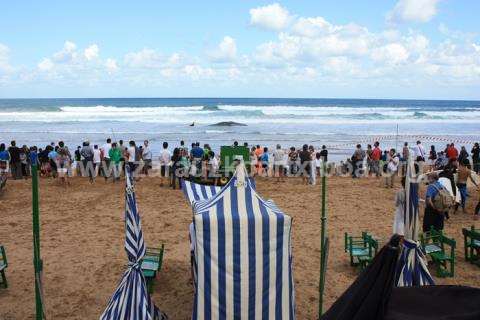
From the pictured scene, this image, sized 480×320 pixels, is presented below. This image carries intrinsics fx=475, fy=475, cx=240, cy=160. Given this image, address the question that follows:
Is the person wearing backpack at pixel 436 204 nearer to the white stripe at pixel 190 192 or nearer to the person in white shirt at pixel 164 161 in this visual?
the white stripe at pixel 190 192

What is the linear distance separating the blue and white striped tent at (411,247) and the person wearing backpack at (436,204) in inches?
135

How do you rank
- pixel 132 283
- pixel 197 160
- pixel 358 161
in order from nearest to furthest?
pixel 132 283
pixel 197 160
pixel 358 161

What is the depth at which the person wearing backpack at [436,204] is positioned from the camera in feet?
29.8

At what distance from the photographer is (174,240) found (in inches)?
404

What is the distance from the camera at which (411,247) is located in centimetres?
587

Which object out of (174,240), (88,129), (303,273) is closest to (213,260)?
(303,273)

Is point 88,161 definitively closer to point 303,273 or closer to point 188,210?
point 188,210

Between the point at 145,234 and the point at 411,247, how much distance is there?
6.45 m

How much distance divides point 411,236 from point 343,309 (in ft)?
9.38

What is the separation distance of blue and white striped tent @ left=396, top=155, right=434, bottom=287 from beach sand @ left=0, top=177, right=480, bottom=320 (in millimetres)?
1709

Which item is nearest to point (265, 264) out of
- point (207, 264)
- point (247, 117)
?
point (207, 264)

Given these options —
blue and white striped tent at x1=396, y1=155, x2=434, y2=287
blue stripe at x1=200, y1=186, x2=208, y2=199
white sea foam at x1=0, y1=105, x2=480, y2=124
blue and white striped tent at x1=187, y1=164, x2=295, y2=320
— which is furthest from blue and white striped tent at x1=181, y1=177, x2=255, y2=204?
white sea foam at x1=0, y1=105, x2=480, y2=124

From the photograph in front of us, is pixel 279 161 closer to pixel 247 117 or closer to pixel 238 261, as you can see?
pixel 238 261

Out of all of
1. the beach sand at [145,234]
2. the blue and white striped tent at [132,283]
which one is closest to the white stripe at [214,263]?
the blue and white striped tent at [132,283]
